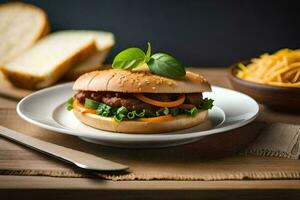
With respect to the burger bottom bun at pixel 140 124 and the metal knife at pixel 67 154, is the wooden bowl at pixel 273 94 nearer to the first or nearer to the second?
the burger bottom bun at pixel 140 124

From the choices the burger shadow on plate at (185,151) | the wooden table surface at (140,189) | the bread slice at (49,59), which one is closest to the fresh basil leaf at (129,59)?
the burger shadow on plate at (185,151)

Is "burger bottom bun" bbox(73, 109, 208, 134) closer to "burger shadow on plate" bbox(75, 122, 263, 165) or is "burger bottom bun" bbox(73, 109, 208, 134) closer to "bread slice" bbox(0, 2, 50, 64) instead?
"burger shadow on plate" bbox(75, 122, 263, 165)

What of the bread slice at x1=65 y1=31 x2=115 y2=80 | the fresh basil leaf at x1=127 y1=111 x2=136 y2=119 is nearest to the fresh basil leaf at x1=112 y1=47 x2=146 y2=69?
the fresh basil leaf at x1=127 y1=111 x2=136 y2=119

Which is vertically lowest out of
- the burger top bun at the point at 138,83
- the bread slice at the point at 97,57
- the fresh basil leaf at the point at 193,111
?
the bread slice at the point at 97,57

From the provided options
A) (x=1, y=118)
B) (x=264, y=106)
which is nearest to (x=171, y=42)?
(x=264, y=106)

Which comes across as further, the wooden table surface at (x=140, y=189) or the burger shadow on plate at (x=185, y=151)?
the burger shadow on plate at (x=185, y=151)

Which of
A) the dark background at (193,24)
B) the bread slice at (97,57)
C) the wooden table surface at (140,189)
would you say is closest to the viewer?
the wooden table surface at (140,189)

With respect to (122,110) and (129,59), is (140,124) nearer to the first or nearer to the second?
(122,110)
